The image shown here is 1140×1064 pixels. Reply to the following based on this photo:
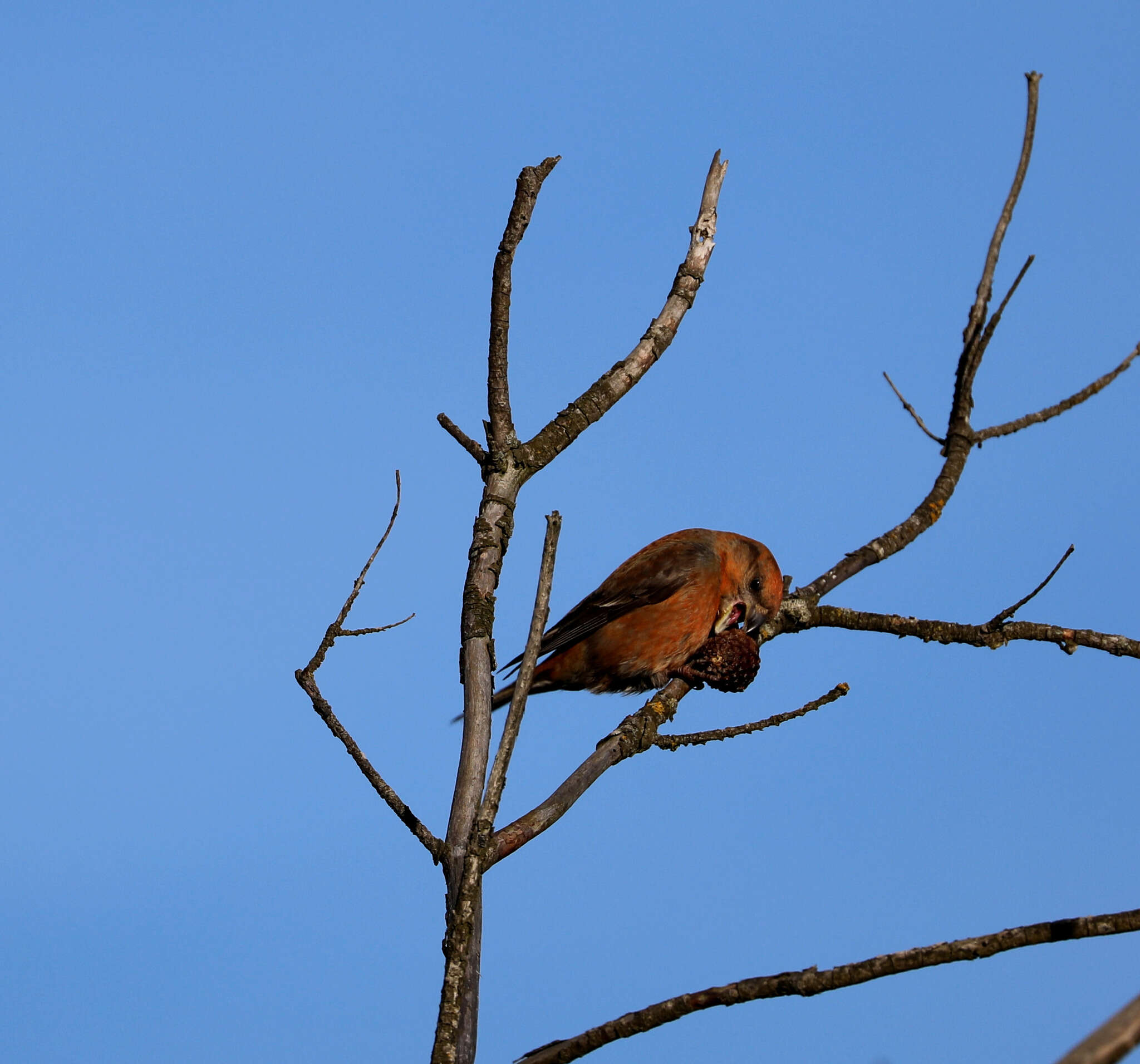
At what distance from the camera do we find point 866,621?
5.07 m

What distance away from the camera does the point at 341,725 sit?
137 inches

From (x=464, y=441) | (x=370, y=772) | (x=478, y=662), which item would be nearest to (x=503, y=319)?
(x=464, y=441)

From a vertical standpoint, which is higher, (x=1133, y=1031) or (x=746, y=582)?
(x=746, y=582)

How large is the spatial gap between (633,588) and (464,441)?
1.84 metres

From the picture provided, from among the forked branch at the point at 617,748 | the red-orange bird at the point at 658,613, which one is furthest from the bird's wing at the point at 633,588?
the forked branch at the point at 617,748

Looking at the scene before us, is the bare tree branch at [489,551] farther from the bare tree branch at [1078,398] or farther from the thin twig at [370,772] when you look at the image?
the bare tree branch at [1078,398]

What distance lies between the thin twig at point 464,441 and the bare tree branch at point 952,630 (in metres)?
1.78

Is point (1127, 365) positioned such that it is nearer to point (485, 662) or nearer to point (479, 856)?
point (485, 662)

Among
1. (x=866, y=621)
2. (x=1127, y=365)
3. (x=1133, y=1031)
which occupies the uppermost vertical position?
(x=1127, y=365)

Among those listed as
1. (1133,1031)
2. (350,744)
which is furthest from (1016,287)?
(1133,1031)

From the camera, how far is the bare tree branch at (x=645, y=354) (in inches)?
158

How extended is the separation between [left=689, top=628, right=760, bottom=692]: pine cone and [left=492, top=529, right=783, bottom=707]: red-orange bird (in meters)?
0.46

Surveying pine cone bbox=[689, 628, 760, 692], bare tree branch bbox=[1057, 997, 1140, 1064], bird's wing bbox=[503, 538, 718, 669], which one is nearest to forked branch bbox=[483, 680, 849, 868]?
pine cone bbox=[689, 628, 760, 692]

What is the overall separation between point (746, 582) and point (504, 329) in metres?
2.25
